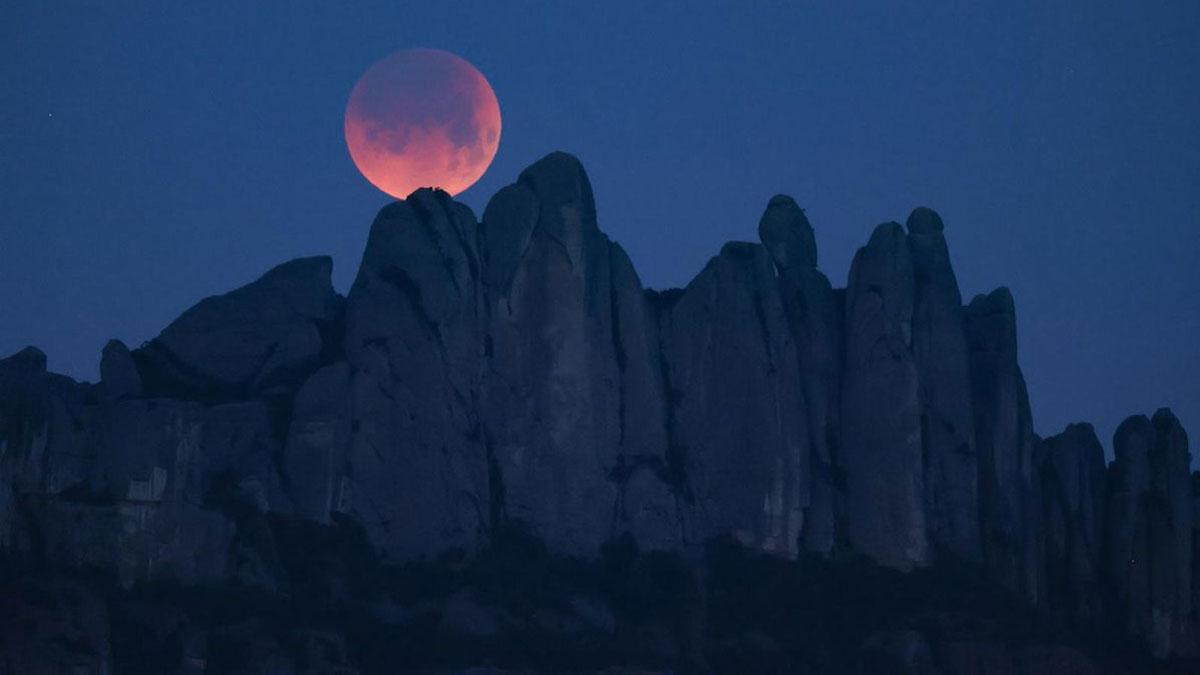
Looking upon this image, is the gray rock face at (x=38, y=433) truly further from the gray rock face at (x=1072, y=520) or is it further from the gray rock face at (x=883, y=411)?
the gray rock face at (x=1072, y=520)

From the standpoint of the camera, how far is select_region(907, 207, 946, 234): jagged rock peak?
93.4 meters

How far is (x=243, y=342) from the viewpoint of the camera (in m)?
83.0

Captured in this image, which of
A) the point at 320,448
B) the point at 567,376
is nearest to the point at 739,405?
the point at 567,376

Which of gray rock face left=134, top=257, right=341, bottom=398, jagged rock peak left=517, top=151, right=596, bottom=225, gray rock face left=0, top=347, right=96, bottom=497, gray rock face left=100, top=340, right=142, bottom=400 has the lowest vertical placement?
gray rock face left=0, top=347, right=96, bottom=497

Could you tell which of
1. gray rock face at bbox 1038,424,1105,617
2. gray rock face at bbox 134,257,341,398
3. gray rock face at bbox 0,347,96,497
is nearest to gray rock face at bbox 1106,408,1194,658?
gray rock face at bbox 1038,424,1105,617

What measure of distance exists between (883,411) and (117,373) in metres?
29.0

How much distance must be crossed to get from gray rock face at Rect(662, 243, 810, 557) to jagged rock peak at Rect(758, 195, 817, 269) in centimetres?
361

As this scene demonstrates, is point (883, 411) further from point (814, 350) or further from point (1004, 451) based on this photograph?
point (1004, 451)

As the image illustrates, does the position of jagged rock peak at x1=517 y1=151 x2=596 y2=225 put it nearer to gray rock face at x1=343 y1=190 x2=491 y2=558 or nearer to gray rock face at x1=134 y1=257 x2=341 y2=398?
gray rock face at x1=343 y1=190 x2=491 y2=558

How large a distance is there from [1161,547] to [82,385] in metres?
43.1

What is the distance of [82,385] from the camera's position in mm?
80312

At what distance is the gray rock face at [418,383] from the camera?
79.5 m

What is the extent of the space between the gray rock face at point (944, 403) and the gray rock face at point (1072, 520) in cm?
542

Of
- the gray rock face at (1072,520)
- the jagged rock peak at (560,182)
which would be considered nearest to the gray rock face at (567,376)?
the jagged rock peak at (560,182)
